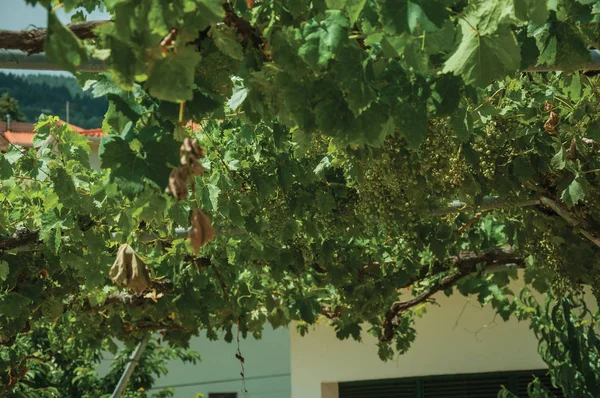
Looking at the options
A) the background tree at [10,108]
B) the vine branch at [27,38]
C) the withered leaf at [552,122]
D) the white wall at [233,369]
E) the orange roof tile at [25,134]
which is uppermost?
the background tree at [10,108]

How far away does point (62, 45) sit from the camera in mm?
2537

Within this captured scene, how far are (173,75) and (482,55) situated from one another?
0.83 metres

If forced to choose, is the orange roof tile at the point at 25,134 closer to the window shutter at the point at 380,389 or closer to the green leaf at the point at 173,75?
the window shutter at the point at 380,389

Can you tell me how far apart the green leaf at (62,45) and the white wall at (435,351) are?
23.4ft

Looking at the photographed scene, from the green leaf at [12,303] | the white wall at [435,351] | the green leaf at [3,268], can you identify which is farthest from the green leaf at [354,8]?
the white wall at [435,351]

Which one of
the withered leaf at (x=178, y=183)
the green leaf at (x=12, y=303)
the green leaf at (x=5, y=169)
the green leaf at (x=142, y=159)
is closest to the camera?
the withered leaf at (x=178, y=183)

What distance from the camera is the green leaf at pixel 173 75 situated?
2.73 metres

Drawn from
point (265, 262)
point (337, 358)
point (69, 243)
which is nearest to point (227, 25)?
point (69, 243)

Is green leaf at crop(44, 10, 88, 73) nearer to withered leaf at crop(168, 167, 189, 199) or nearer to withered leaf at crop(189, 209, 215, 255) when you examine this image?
withered leaf at crop(168, 167, 189, 199)

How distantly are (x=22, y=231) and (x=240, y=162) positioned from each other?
1404 mm

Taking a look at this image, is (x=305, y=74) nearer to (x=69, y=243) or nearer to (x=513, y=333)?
(x=69, y=243)

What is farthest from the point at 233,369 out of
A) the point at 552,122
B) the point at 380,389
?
the point at 552,122

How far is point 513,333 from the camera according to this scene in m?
9.52

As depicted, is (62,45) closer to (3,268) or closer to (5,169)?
(5,169)
